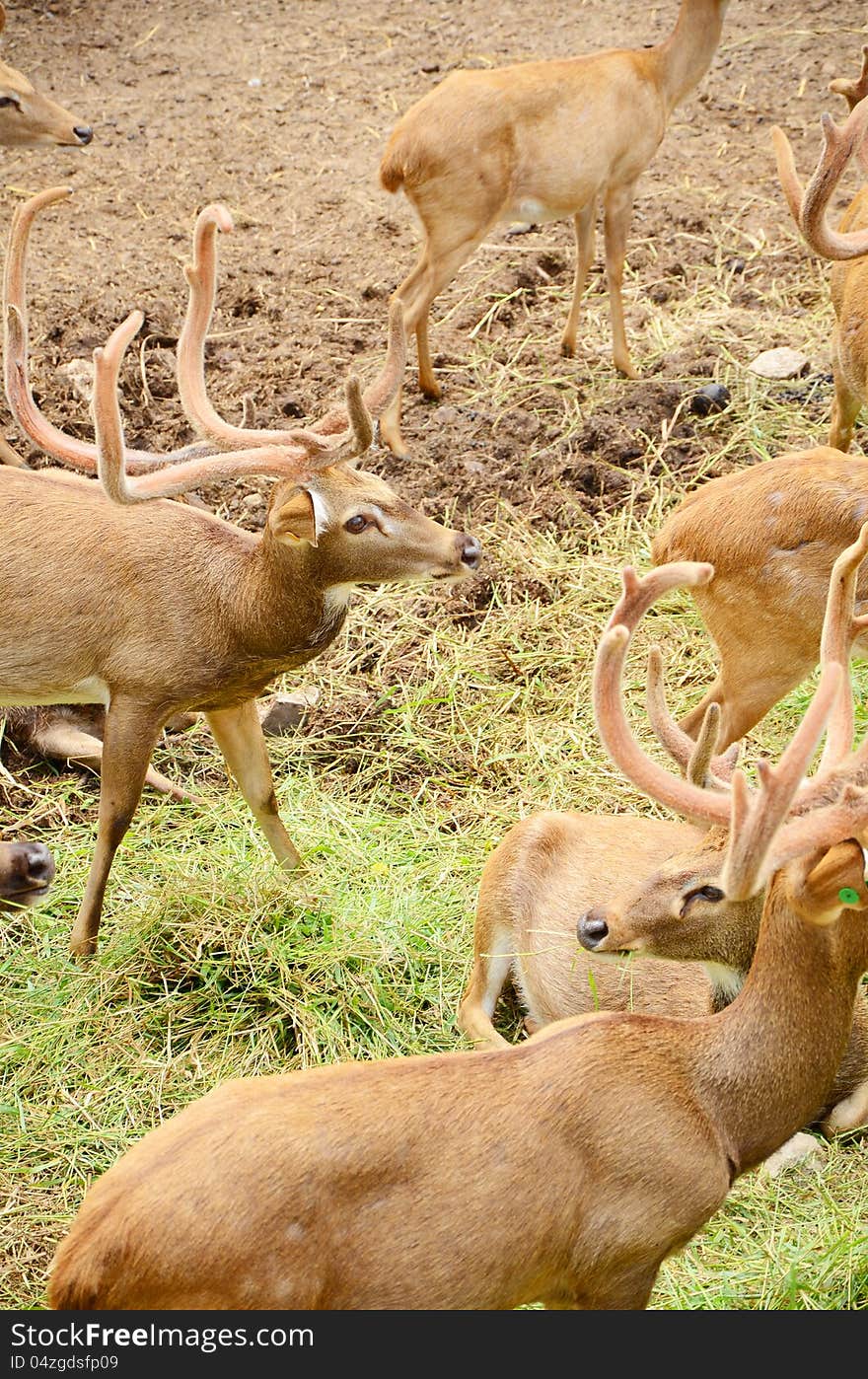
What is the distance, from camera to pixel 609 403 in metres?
7.26

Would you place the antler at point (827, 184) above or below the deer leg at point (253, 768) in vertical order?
above

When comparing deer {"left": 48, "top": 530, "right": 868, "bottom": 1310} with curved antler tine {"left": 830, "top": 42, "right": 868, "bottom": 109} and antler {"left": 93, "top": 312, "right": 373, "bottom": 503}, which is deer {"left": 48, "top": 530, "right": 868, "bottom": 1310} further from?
curved antler tine {"left": 830, "top": 42, "right": 868, "bottom": 109}

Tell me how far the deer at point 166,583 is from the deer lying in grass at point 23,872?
60 cm

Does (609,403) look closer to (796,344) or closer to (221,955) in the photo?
(796,344)

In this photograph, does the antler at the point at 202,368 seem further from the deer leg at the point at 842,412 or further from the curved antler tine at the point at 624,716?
the deer leg at the point at 842,412

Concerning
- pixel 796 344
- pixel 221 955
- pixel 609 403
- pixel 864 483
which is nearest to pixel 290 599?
pixel 221 955

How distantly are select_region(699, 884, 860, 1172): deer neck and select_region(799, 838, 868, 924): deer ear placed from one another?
103mm

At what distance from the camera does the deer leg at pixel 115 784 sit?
4793 mm

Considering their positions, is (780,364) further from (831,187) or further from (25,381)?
(25,381)

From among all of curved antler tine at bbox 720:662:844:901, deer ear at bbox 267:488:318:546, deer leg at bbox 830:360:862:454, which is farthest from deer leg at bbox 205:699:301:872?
deer leg at bbox 830:360:862:454

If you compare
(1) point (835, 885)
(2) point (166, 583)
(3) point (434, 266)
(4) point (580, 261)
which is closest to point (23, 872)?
(2) point (166, 583)

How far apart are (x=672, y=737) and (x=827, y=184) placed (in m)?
2.43

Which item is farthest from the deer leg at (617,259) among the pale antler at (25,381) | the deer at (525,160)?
the pale antler at (25,381)

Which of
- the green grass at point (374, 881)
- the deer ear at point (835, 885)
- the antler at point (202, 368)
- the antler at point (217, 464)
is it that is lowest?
the green grass at point (374, 881)
